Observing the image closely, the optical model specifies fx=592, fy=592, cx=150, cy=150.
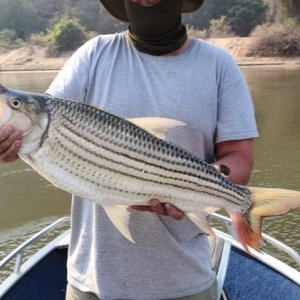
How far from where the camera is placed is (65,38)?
61125 millimetres

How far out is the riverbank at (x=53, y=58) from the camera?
44.3m

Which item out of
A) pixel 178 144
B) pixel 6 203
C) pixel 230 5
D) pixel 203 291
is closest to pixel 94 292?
pixel 203 291

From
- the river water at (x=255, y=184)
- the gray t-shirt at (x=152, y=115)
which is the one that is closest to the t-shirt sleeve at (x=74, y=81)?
the gray t-shirt at (x=152, y=115)

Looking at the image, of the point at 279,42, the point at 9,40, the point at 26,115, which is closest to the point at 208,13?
the point at 9,40

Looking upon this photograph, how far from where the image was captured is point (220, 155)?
293cm

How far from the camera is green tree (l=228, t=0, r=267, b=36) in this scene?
200 feet

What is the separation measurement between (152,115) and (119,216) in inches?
20.5

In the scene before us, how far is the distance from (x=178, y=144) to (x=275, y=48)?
43.9 m

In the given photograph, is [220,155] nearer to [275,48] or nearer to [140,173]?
[140,173]

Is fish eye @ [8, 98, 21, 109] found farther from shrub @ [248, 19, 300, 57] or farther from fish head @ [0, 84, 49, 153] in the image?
shrub @ [248, 19, 300, 57]

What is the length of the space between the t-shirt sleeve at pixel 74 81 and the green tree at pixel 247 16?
5857cm

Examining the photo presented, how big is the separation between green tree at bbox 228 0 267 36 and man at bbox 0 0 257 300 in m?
58.4

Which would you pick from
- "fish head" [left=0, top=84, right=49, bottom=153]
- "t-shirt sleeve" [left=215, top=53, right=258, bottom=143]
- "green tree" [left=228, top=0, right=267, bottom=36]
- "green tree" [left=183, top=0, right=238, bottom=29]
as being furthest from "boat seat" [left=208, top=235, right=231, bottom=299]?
"green tree" [left=183, top=0, right=238, bottom=29]

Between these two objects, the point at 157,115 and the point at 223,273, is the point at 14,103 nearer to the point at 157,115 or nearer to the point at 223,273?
the point at 157,115
